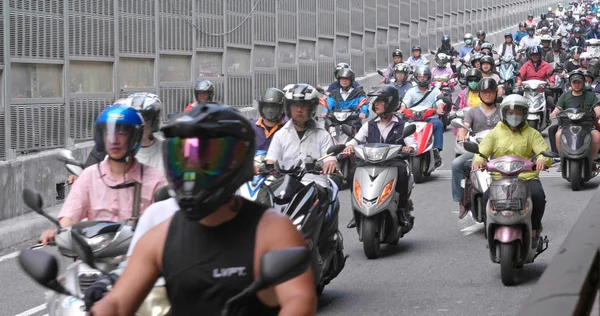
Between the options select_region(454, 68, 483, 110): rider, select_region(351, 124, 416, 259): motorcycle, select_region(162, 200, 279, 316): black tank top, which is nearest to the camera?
select_region(162, 200, 279, 316): black tank top

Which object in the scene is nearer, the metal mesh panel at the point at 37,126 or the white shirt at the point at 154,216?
the white shirt at the point at 154,216

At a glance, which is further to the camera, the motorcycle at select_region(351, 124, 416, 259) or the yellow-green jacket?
the motorcycle at select_region(351, 124, 416, 259)

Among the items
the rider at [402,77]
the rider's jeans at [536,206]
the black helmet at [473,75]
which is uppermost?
the rider at [402,77]

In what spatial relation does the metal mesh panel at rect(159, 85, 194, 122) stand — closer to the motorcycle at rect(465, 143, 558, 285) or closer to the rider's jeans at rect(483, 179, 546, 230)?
the rider's jeans at rect(483, 179, 546, 230)

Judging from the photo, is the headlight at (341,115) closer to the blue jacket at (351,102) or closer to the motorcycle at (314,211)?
the blue jacket at (351,102)

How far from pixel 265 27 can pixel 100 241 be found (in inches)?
887

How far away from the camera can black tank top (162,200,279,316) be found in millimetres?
3738

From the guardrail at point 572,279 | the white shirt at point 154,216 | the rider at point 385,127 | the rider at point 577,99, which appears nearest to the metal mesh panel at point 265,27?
the rider at point 577,99

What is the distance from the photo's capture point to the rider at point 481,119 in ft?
45.9

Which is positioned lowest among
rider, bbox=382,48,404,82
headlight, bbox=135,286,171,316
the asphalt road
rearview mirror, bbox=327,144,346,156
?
the asphalt road

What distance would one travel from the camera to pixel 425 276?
11352mm

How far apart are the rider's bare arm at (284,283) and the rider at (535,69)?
23.2 meters

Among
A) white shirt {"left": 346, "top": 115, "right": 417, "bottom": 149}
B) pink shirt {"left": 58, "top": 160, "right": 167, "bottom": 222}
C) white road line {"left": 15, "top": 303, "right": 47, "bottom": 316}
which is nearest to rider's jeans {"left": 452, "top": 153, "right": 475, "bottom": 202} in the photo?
white shirt {"left": 346, "top": 115, "right": 417, "bottom": 149}

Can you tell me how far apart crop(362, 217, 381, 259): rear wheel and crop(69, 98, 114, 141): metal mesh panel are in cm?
669
